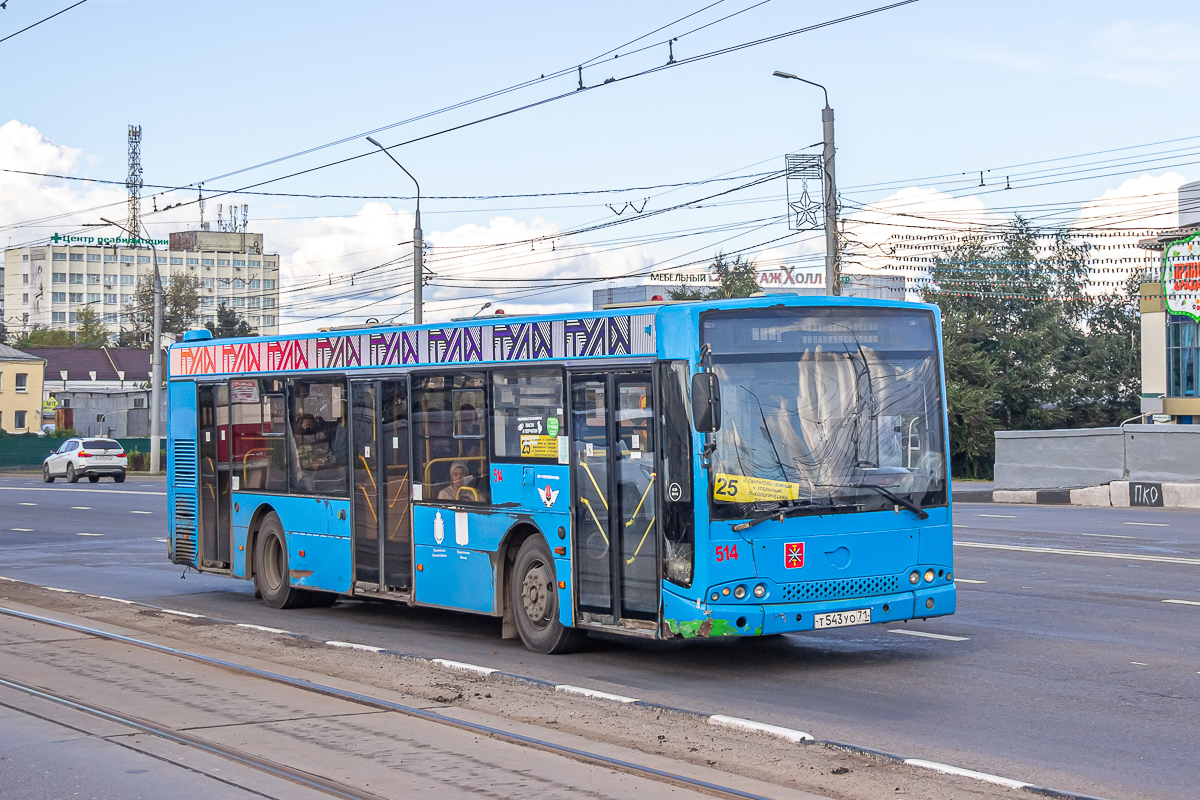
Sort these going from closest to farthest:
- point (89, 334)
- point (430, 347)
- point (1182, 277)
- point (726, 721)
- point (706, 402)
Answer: point (726, 721) < point (706, 402) < point (430, 347) < point (1182, 277) < point (89, 334)

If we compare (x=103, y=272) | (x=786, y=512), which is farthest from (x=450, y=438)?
(x=103, y=272)

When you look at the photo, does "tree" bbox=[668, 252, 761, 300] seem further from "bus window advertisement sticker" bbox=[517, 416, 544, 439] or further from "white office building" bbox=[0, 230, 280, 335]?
"white office building" bbox=[0, 230, 280, 335]

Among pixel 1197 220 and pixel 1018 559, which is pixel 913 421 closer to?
pixel 1018 559

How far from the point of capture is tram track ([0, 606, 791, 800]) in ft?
21.5

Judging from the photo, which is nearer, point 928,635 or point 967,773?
point 967,773

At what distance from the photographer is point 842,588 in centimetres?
978

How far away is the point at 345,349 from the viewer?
1313 centimetres

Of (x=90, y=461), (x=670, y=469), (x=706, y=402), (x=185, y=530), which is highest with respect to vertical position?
(x=706, y=402)

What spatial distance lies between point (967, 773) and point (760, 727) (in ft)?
4.56

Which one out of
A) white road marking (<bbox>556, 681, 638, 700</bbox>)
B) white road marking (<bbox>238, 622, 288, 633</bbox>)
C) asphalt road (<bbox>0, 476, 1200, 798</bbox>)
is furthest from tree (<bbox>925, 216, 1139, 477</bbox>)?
white road marking (<bbox>556, 681, 638, 700</bbox>)

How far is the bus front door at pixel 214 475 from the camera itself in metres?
15.0

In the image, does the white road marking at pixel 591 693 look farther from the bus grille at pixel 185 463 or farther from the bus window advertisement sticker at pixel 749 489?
the bus grille at pixel 185 463

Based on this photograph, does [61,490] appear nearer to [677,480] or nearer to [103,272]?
[677,480]

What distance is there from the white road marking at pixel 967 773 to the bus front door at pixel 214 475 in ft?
32.6
